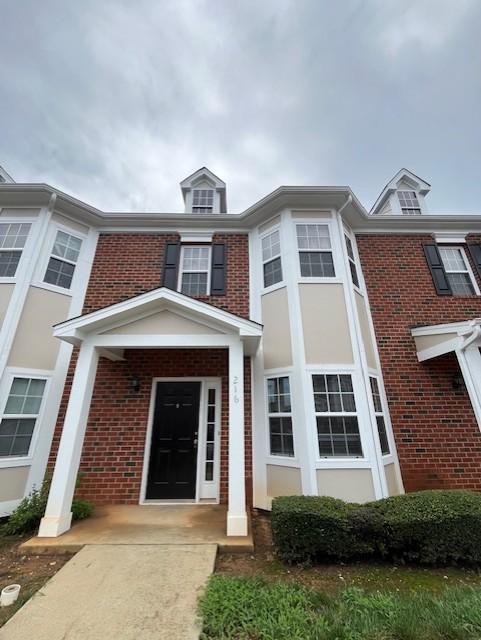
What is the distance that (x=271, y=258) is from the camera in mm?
6578

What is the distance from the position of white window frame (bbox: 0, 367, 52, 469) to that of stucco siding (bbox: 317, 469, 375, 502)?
18.1 feet

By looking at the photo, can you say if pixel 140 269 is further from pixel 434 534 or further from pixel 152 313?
pixel 434 534

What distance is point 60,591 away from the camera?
2.69 meters

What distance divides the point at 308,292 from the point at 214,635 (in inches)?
205

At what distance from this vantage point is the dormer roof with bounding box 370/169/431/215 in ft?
27.5

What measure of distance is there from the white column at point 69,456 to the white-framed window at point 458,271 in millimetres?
8574

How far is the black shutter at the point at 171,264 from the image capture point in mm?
6723

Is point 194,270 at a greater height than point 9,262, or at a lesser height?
greater

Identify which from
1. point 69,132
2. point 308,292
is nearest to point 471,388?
point 308,292

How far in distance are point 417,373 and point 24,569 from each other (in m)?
7.32

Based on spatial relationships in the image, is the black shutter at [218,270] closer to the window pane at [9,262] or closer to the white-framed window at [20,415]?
the white-framed window at [20,415]

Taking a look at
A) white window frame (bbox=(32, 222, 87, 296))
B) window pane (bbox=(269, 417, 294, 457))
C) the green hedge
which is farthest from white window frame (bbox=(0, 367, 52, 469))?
the green hedge

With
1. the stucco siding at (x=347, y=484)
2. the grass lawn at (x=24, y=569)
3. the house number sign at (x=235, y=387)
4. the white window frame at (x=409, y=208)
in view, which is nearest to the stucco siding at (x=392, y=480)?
the stucco siding at (x=347, y=484)

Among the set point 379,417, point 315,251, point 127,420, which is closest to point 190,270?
point 315,251
